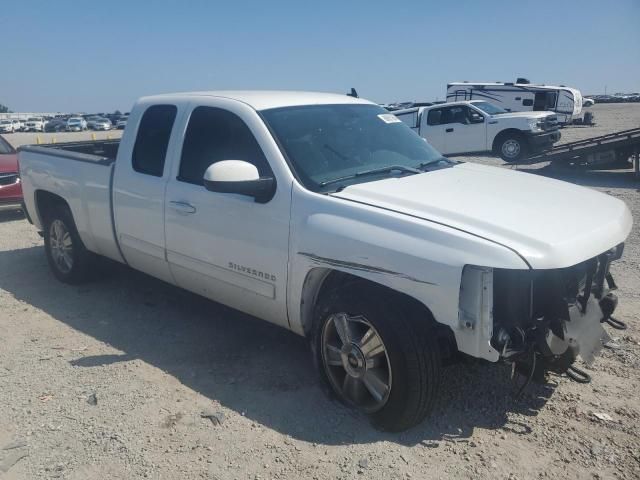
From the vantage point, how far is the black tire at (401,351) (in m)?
3.10

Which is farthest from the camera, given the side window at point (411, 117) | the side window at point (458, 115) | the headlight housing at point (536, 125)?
the side window at point (411, 117)

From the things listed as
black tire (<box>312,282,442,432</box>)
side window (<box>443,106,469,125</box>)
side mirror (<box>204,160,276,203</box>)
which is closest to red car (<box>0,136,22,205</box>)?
side mirror (<box>204,160,276,203</box>)

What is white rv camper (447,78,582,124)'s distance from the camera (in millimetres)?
27469

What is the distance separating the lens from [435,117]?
18.2m

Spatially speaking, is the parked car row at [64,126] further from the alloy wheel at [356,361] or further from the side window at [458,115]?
the alloy wheel at [356,361]

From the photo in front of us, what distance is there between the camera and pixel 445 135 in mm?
17969

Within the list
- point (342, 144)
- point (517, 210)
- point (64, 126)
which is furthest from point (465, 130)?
point (64, 126)

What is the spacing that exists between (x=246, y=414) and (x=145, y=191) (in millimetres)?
1962

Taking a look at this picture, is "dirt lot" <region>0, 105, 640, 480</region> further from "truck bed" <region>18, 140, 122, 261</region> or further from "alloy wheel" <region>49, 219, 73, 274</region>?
"alloy wheel" <region>49, 219, 73, 274</region>

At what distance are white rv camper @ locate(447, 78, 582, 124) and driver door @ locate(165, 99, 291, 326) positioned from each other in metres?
25.0

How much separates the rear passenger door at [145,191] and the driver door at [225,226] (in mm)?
148

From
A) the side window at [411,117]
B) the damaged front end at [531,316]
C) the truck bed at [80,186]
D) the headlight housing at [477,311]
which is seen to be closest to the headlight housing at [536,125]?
the side window at [411,117]

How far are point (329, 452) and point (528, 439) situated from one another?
111 centimetres

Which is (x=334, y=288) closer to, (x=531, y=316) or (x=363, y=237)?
(x=363, y=237)
